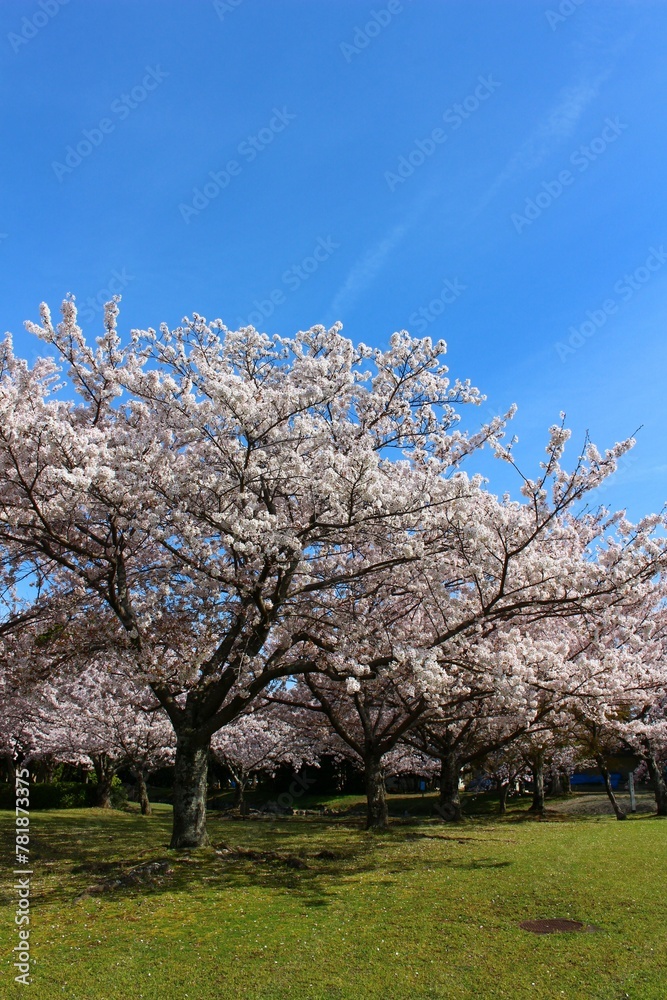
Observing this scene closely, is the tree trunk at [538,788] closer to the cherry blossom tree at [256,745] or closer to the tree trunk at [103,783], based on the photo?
the cherry blossom tree at [256,745]

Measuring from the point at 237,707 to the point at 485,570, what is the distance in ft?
17.0

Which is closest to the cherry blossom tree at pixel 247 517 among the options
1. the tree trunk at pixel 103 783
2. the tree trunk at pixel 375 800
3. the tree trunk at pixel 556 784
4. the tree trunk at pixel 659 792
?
the tree trunk at pixel 375 800

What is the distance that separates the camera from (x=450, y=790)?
25.2 metres

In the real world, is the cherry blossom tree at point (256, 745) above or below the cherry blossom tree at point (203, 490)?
below

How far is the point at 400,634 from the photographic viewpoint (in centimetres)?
1403

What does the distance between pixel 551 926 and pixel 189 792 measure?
288 inches

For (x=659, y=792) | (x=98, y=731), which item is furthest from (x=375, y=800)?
(x=98, y=731)

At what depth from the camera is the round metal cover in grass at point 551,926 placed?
25.6ft

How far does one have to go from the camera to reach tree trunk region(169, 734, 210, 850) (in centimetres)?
1262

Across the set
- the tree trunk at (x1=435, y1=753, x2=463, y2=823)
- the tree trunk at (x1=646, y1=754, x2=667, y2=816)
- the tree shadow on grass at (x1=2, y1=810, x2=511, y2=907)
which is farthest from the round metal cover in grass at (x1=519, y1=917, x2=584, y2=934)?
the tree trunk at (x1=646, y1=754, x2=667, y2=816)

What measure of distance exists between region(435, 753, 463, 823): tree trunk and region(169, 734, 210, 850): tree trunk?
1353 cm

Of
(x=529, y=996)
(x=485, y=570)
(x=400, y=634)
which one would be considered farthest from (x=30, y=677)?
(x=529, y=996)

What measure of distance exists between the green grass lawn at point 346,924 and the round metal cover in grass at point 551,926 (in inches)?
6.5

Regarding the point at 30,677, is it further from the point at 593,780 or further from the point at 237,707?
the point at 593,780
